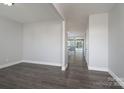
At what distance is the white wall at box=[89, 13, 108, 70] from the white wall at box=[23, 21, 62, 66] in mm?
1514

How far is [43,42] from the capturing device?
439 cm

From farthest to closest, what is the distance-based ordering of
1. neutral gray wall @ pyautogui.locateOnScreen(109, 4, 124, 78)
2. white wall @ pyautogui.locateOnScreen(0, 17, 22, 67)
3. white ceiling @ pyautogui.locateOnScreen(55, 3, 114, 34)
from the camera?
white wall @ pyautogui.locateOnScreen(0, 17, 22, 67), white ceiling @ pyautogui.locateOnScreen(55, 3, 114, 34), neutral gray wall @ pyautogui.locateOnScreen(109, 4, 124, 78)

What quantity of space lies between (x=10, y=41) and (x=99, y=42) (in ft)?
13.7

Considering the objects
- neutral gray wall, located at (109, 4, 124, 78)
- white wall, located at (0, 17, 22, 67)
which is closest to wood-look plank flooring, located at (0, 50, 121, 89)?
neutral gray wall, located at (109, 4, 124, 78)

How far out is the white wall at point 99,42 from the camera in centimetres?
327

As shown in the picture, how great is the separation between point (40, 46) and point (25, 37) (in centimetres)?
114

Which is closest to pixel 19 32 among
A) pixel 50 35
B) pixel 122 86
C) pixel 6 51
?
pixel 6 51

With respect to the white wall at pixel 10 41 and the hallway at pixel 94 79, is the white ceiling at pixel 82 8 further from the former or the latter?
the white wall at pixel 10 41

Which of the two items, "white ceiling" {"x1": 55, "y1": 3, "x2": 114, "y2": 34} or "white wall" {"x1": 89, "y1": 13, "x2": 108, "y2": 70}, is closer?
"white ceiling" {"x1": 55, "y1": 3, "x2": 114, "y2": 34}

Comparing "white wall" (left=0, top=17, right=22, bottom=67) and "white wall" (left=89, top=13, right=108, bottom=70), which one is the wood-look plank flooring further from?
"white wall" (left=0, top=17, right=22, bottom=67)

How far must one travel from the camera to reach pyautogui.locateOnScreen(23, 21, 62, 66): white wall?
13.6 ft

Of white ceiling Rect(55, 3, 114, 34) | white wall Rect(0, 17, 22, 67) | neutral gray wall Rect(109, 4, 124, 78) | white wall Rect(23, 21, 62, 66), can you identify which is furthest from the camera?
white wall Rect(23, 21, 62, 66)
